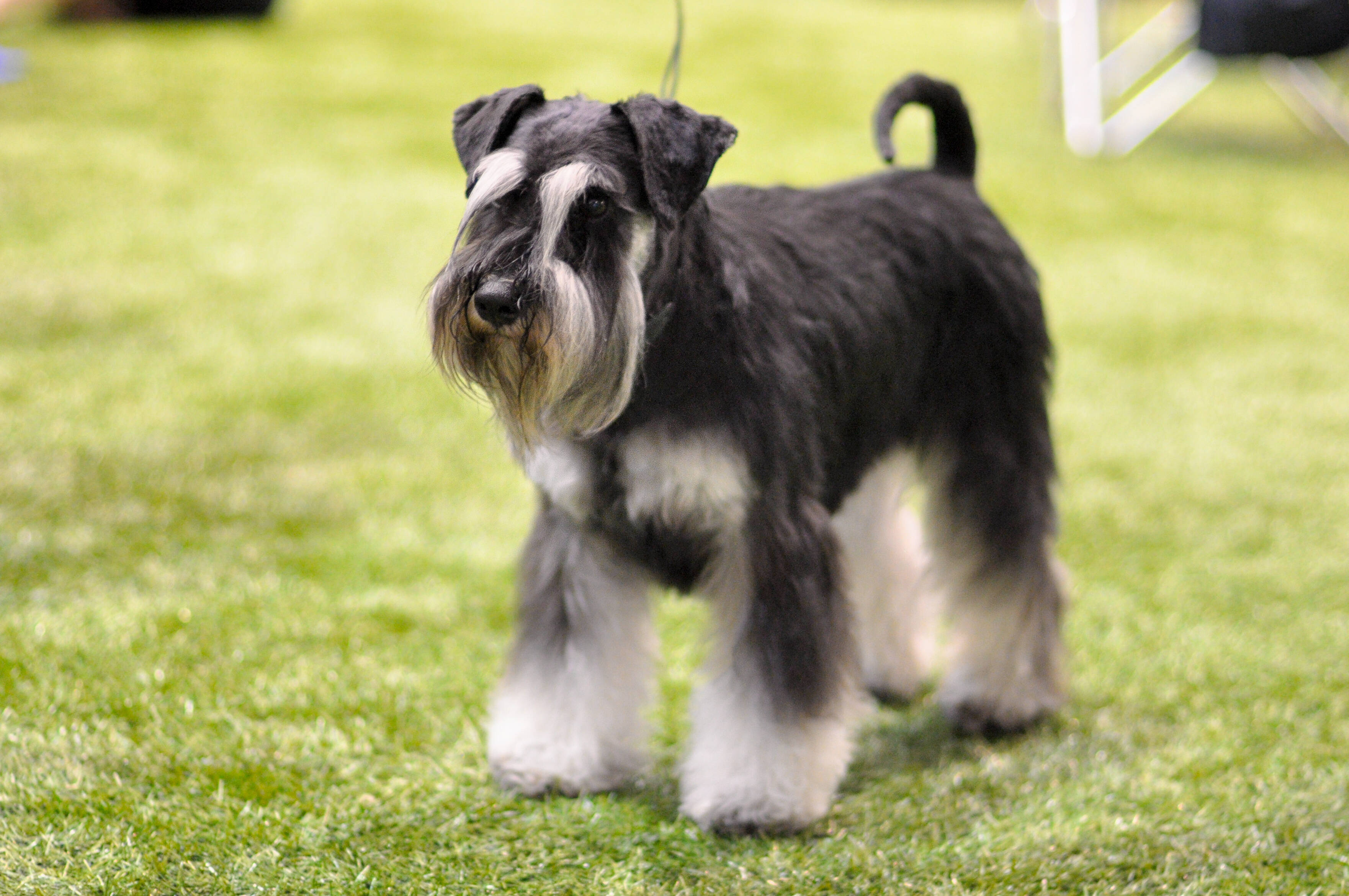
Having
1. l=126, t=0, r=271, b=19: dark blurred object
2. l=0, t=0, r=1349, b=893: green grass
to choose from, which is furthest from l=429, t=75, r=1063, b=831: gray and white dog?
l=126, t=0, r=271, b=19: dark blurred object

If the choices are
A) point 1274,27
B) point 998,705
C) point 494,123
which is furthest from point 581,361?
point 1274,27

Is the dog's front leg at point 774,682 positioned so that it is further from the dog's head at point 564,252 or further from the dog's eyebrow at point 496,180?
the dog's eyebrow at point 496,180

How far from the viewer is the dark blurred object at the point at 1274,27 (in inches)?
340

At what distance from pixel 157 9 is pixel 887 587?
30.2 feet

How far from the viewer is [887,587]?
367 centimetres

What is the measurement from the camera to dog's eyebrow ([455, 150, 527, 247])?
2453 mm

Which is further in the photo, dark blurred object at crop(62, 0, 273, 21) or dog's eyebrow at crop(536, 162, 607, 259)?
dark blurred object at crop(62, 0, 273, 21)

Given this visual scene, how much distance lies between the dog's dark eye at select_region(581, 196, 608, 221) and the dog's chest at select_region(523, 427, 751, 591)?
1.49ft

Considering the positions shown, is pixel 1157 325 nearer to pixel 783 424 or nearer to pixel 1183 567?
pixel 1183 567

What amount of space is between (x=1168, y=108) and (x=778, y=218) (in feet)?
28.6

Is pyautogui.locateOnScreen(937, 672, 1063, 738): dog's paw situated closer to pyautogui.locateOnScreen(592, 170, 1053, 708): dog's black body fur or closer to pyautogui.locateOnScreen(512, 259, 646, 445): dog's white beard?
pyautogui.locateOnScreen(592, 170, 1053, 708): dog's black body fur

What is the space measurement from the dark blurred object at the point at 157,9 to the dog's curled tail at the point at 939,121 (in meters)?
8.60

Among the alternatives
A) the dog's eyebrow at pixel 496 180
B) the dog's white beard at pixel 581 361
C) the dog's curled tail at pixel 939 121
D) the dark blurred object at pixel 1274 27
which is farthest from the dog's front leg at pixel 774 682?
the dark blurred object at pixel 1274 27

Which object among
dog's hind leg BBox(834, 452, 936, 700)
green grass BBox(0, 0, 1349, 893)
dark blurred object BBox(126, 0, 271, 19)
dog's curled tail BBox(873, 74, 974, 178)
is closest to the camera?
green grass BBox(0, 0, 1349, 893)
